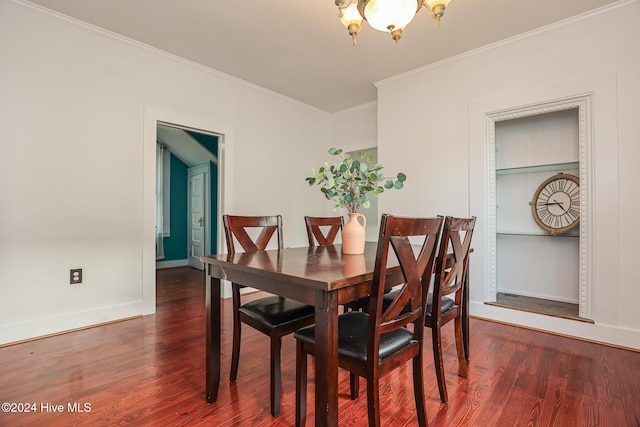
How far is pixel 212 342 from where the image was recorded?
1.55 meters

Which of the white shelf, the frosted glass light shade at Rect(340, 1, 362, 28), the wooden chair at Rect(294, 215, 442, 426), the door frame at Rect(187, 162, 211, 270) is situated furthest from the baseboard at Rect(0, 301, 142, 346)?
the white shelf

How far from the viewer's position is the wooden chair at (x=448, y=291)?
1.57 metres

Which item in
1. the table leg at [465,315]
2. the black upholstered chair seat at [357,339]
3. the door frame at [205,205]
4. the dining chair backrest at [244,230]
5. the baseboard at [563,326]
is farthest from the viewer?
the door frame at [205,205]

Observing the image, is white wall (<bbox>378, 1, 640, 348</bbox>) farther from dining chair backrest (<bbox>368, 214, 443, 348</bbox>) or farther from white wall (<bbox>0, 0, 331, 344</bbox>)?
white wall (<bbox>0, 0, 331, 344</bbox>)

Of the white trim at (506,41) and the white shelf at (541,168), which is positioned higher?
the white trim at (506,41)

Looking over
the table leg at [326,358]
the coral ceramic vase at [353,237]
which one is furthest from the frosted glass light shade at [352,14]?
the table leg at [326,358]

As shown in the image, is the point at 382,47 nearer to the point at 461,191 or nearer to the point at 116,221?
the point at 461,191

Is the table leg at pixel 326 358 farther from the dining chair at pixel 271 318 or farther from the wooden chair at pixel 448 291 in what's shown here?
the wooden chair at pixel 448 291

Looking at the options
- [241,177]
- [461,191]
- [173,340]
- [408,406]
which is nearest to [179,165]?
[241,177]

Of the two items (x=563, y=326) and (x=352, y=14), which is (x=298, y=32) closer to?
(x=352, y=14)

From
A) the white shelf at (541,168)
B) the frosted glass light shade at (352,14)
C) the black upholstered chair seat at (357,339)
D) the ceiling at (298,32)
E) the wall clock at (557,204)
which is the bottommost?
the black upholstered chair seat at (357,339)

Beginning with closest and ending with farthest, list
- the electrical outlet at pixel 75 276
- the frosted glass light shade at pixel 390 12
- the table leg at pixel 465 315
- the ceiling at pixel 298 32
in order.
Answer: the frosted glass light shade at pixel 390 12, the table leg at pixel 465 315, the ceiling at pixel 298 32, the electrical outlet at pixel 75 276

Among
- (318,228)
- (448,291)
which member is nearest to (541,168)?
(448,291)

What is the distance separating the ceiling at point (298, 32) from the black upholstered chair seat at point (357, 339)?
2331 mm
